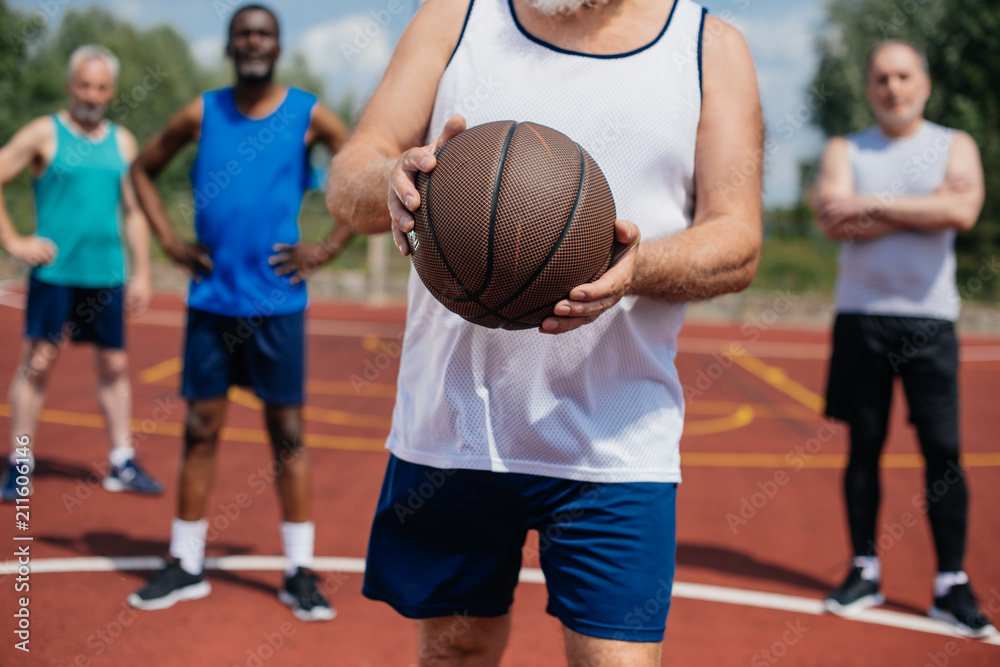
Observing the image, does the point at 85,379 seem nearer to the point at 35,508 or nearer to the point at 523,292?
the point at 35,508

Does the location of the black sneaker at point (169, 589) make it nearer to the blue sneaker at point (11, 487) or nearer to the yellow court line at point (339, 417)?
the blue sneaker at point (11, 487)

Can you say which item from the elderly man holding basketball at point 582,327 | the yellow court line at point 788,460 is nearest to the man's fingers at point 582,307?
the elderly man holding basketball at point 582,327

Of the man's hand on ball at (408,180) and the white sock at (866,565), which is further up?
the man's hand on ball at (408,180)

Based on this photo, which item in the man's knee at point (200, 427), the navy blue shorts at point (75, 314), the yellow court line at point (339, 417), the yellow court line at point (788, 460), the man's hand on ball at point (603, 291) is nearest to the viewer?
the man's hand on ball at point (603, 291)

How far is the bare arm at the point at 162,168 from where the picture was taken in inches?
163

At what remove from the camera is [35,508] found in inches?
209

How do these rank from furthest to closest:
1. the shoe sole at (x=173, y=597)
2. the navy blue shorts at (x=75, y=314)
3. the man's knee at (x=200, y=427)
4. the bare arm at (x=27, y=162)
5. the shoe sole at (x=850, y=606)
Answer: the navy blue shorts at (x=75, y=314)
the bare arm at (x=27, y=162)
the shoe sole at (x=850, y=606)
the man's knee at (x=200, y=427)
the shoe sole at (x=173, y=597)

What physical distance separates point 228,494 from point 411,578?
402cm

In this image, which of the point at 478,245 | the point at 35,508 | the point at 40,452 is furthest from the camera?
the point at 40,452

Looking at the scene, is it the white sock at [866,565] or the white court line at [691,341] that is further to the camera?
the white court line at [691,341]

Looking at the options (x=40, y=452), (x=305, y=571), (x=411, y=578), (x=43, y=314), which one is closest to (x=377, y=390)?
(x=40, y=452)

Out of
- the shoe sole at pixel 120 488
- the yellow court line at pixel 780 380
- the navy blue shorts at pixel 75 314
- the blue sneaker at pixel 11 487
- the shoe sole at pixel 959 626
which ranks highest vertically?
the navy blue shorts at pixel 75 314

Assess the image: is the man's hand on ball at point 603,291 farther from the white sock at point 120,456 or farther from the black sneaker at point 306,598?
the white sock at point 120,456

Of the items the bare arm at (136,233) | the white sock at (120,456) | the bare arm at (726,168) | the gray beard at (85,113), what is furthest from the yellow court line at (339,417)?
the bare arm at (726,168)
